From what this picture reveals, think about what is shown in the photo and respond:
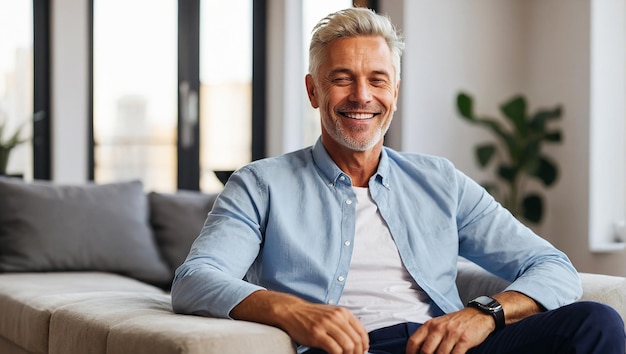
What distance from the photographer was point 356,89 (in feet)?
7.16

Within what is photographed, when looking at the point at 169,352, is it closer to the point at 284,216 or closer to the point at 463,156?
the point at 284,216

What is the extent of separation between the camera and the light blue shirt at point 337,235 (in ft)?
6.56

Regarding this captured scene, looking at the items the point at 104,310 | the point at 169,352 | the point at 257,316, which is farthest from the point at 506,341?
the point at 104,310

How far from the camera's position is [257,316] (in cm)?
178

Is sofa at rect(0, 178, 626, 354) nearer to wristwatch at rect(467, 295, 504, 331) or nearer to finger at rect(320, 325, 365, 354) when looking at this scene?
wristwatch at rect(467, 295, 504, 331)

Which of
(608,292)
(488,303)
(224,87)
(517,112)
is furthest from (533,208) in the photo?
(488,303)

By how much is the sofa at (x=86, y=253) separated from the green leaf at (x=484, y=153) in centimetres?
242

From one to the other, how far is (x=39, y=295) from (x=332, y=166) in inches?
39.8

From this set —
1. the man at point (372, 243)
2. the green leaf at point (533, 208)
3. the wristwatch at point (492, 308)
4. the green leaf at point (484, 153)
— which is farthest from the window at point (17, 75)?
the wristwatch at point (492, 308)

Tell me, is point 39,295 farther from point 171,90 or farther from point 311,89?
point 171,90

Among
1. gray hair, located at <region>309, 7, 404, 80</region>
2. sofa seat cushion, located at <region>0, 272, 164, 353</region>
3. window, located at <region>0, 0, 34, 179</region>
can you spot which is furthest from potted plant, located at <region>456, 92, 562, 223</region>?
gray hair, located at <region>309, 7, 404, 80</region>

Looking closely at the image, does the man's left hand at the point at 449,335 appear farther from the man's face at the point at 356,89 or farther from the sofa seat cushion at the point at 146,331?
the man's face at the point at 356,89

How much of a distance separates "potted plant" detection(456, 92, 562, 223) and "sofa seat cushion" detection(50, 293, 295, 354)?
12.7 ft

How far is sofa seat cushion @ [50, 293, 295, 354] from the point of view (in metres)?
1.59
